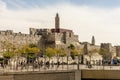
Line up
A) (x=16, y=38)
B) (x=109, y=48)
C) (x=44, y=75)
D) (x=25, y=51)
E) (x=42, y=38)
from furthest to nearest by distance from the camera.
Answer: (x=109, y=48)
(x=42, y=38)
(x=16, y=38)
(x=25, y=51)
(x=44, y=75)

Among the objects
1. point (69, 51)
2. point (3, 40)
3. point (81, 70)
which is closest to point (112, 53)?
point (69, 51)

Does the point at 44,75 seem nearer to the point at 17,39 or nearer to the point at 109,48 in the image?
the point at 17,39

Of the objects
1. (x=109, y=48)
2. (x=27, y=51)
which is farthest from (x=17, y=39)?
(x=109, y=48)

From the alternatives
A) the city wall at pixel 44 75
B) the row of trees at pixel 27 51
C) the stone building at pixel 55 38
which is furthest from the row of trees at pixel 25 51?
the city wall at pixel 44 75

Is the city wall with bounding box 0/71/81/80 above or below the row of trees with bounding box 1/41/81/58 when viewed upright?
below

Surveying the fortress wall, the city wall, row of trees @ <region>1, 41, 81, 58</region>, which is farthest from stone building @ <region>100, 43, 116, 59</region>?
the city wall

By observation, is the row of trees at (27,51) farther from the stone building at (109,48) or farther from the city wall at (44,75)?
the city wall at (44,75)

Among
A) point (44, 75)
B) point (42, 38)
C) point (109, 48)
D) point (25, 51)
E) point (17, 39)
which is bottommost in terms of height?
point (44, 75)

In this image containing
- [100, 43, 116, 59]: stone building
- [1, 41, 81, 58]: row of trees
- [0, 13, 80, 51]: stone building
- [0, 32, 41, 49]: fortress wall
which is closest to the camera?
[1, 41, 81, 58]: row of trees

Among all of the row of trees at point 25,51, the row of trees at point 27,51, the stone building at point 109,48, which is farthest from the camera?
the stone building at point 109,48

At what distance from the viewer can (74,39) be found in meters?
77.9

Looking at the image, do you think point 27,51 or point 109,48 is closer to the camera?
point 27,51

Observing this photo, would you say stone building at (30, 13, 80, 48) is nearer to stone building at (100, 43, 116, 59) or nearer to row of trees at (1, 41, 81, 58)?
row of trees at (1, 41, 81, 58)

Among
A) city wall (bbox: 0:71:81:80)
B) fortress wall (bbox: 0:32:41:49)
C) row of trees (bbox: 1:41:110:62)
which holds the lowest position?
city wall (bbox: 0:71:81:80)
